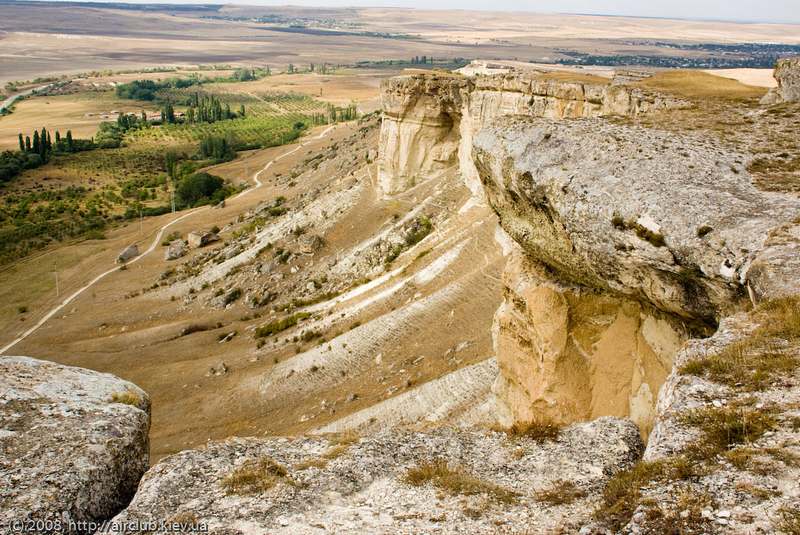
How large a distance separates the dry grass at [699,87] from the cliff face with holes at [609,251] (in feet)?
3.82

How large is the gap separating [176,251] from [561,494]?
48966 mm

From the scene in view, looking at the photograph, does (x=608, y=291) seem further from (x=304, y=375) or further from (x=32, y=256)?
(x=32, y=256)

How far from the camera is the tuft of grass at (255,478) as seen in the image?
7.96 metres

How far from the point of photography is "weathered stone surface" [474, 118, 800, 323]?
29.0ft

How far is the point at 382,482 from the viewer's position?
8148 mm

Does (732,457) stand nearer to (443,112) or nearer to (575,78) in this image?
(575,78)

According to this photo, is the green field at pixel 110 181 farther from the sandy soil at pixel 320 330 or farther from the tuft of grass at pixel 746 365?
the tuft of grass at pixel 746 365

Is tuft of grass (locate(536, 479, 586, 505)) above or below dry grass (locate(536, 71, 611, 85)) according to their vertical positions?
below

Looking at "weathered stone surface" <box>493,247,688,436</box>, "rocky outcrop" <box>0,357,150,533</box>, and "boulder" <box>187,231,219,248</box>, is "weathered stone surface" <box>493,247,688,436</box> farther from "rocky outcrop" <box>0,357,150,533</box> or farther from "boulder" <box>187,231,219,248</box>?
"boulder" <box>187,231,219,248</box>

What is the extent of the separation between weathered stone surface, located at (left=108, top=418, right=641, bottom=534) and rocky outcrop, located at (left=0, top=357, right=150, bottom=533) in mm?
640

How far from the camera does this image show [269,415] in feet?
81.7

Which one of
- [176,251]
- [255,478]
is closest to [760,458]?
[255,478]

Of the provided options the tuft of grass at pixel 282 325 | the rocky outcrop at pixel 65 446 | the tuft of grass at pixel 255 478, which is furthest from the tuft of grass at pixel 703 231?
the tuft of grass at pixel 282 325

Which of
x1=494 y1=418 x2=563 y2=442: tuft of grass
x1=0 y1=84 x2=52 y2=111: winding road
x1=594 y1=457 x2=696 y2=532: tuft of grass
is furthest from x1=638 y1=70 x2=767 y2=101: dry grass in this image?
x1=0 y1=84 x2=52 y2=111: winding road
